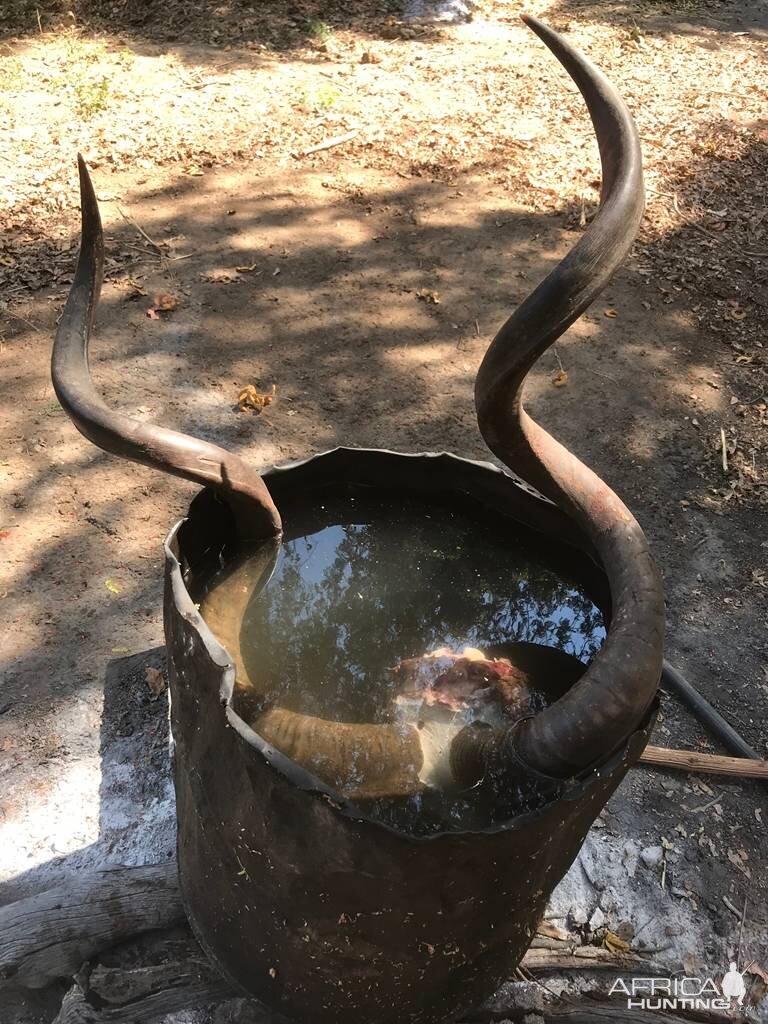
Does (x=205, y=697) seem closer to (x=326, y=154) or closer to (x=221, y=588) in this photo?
(x=221, y=588)

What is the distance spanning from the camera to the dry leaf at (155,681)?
305cm

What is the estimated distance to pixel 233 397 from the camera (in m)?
4.47

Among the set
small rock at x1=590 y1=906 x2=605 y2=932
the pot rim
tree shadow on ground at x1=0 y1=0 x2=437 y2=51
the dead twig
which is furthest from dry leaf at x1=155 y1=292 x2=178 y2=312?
tree shadow on ground at x1=0 y1=0 x2=437 y2=51

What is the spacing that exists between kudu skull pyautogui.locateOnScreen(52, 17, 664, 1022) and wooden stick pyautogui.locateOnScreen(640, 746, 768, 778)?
1.09 meters

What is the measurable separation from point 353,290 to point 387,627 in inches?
132

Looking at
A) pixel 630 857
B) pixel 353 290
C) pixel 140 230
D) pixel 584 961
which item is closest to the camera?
pixel 584 961

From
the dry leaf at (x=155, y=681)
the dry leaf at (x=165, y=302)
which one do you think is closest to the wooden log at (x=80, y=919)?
the dry leaf at (x=155, y=681)

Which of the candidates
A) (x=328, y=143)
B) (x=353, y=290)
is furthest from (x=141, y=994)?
(x=328, y=143)

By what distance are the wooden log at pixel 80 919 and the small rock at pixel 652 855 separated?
143cm

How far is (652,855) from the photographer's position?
2.79 metres

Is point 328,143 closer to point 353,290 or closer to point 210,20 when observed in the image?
point 353,290

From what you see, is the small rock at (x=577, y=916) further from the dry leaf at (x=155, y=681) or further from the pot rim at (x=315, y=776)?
the dry leaf at (x=155, y=681)

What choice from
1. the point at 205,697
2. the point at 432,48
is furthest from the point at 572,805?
the point at 432,48

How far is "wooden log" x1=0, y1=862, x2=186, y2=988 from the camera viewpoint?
2.38m
